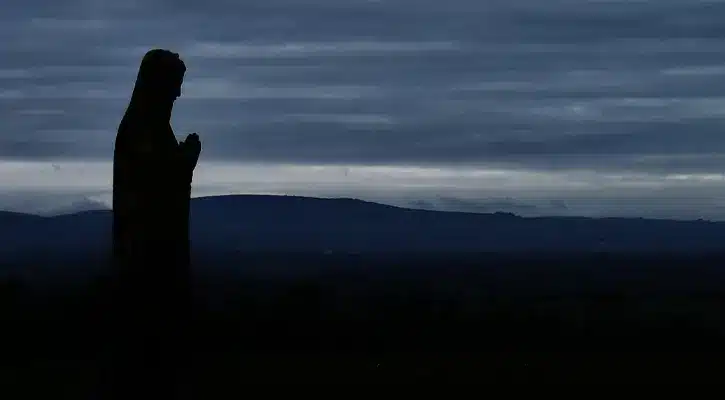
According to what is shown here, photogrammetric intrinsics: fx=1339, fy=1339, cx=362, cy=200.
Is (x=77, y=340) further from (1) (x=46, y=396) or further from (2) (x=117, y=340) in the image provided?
(2) (x=117, y=340)

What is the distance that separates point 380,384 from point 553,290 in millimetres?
58190

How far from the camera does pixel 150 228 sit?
1199 cm

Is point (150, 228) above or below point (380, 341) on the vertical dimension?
above

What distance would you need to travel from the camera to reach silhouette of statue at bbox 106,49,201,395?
12.0m

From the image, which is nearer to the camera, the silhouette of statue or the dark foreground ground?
the silhouette of statue

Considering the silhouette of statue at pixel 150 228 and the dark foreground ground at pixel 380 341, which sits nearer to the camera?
the silhouette of statue at pixel 150 228

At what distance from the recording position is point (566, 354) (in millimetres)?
27016

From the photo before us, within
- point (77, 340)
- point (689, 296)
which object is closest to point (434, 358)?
point (77, 340)

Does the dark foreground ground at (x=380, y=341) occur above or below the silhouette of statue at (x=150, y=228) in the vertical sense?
below

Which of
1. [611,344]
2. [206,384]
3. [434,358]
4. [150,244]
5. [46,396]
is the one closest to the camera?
[150,244]

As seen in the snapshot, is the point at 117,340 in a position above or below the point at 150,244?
below

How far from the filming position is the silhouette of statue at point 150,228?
12.0 meters

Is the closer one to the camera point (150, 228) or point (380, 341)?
point (150, 228)

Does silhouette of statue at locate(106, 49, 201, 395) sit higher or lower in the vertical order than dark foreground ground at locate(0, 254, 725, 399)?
higher
